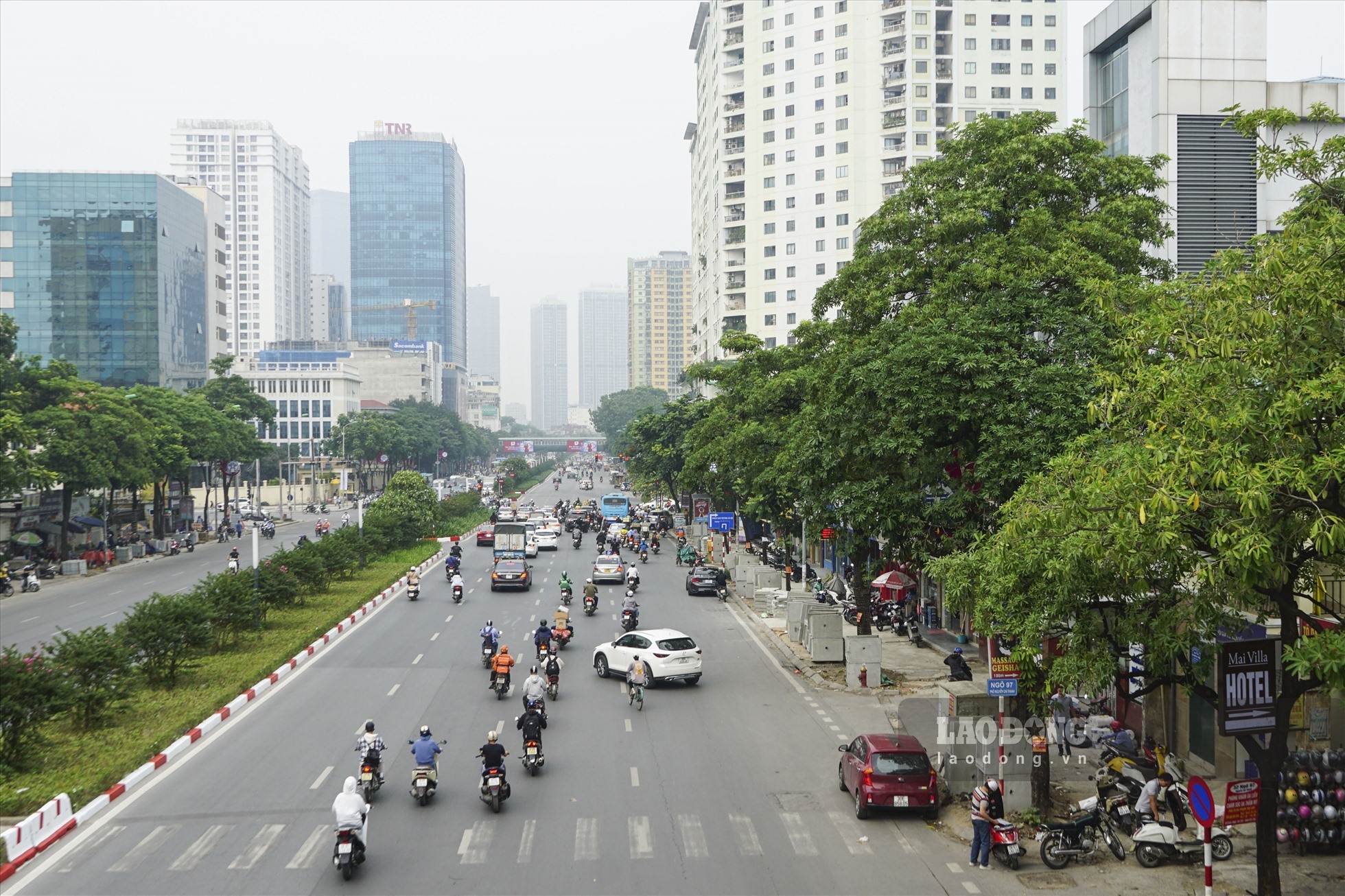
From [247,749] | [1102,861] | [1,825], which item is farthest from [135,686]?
[1102,861]

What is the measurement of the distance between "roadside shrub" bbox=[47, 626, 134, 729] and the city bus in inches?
2548

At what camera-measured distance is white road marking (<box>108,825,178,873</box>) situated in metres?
13.7

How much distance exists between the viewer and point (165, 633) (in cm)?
2459

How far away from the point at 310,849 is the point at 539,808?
3406mm

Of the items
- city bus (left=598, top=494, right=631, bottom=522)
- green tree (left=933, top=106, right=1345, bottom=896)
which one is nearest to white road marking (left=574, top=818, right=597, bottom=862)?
green tree (left=933, top=106, right=1345, bottom=896)

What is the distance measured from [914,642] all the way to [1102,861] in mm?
18507

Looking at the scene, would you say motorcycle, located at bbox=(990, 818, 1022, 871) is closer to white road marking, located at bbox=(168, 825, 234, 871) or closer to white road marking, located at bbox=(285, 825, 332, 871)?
white road marking, located at bbox=(285, 825, 332, 871)

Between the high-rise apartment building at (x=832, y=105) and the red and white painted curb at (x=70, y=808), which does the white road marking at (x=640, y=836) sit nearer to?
the red and white painted curb at (x=70, y=808)

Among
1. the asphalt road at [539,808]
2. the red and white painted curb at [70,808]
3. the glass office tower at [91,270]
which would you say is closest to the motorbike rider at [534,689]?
the asphalt road at [539,808]

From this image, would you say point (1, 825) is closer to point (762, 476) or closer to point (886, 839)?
point (886, 839)

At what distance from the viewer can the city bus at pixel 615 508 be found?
87.3m

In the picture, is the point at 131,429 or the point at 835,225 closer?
the point at 131,429

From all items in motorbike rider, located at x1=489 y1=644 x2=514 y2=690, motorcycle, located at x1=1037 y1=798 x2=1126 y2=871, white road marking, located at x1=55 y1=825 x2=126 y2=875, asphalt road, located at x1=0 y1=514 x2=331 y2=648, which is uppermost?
motorbike rider, located at x1=489 y1=644 x2=514 y2=690

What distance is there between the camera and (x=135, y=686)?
2348cm
